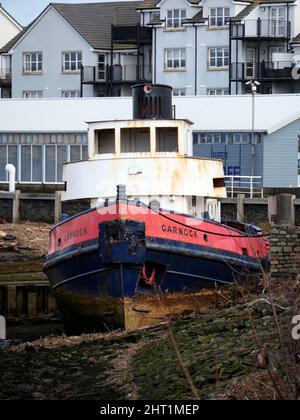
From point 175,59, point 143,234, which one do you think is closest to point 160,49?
point 175,59

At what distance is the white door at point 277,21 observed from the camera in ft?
229

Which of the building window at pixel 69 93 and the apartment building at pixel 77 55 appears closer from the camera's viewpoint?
the apartment building at pixel 77 55

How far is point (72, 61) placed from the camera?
74375 mm

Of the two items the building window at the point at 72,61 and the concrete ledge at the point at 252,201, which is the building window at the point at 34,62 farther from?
the concrete ledge at the point at 252,201

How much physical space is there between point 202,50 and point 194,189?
44.7 metres

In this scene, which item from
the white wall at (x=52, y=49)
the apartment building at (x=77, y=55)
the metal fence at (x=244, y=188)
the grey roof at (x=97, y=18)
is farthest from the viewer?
the grey roof at (x=97, y=18)

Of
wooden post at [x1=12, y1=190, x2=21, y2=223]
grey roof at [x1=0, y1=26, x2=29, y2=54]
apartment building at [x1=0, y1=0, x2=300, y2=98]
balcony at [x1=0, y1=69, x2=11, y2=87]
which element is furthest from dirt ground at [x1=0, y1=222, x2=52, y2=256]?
balcony at [x1=0, y1=69, x2=11, y2=87]

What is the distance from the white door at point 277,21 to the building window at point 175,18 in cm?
485

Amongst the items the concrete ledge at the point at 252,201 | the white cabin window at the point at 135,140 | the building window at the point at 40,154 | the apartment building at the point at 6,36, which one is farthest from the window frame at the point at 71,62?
the white cabin window at the point at 135,140

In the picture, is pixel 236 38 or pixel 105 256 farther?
pixel 236 38

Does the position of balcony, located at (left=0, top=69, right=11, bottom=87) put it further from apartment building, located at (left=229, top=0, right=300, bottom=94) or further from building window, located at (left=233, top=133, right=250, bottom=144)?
building window, located at (left=233, top=133, right=250, bottom=144)

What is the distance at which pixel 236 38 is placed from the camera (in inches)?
2746
